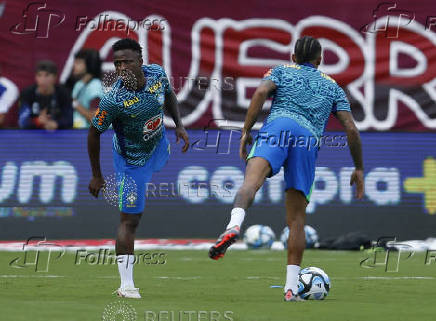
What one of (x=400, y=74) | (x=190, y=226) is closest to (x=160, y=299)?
(x=190, y=226)

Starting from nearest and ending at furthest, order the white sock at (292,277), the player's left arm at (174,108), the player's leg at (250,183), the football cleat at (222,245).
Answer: the football cleat at (222,245)
the player's leg at (250,183)
the white sock at (292,277)
the player's left arm at (174,108)

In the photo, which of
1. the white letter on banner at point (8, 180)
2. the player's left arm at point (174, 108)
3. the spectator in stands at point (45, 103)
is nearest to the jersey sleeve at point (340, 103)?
the player's left arm at point (174, 108)

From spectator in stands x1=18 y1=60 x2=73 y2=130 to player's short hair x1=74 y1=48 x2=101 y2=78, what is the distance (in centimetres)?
49

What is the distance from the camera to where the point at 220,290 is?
10219 mm

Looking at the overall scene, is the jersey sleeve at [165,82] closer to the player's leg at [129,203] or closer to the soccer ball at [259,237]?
the player's leg at [129,203]

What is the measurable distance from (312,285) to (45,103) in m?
9.35

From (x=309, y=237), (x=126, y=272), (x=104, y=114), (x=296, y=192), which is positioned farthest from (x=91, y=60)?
(x=296, y=192)

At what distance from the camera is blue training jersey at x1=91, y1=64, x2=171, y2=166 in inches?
375

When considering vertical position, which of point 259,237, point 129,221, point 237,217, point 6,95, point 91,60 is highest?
point 91,60

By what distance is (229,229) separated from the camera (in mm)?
7820

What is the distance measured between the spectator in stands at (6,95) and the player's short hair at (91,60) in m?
1.18

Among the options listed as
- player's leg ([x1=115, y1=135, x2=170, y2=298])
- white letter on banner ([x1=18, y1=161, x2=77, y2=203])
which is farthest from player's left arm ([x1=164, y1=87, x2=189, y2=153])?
white letter on banner ([x1=18, y1=161, x2=77, y2=203])

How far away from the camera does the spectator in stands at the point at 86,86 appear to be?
1742cm

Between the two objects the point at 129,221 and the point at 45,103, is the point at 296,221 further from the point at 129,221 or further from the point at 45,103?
the point at 45,103
